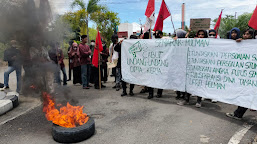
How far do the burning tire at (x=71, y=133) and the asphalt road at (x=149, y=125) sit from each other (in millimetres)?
139

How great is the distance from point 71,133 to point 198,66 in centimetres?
352

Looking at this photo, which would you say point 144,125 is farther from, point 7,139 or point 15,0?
point 15,0

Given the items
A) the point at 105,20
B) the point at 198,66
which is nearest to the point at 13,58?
the point at 198,66

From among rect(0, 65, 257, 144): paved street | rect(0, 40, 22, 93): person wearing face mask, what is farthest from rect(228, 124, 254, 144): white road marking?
rect(0, 40, 22, 93): person wearing face mask

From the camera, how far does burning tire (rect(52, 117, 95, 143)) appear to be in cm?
340

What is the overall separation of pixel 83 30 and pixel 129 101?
11.2 metres

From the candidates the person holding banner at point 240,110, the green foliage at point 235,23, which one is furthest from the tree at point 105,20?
the person holding banner at point 240,110

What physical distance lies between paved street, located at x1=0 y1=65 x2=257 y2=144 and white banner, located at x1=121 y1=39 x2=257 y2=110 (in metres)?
0.56

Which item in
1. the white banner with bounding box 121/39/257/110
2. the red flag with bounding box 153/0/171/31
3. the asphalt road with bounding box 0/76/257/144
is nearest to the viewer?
the asphalt road with bounding box 0/76/257/144

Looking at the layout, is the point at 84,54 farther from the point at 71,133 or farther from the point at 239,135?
the point at 239,135

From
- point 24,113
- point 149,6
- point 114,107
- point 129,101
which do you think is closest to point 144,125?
point 114,107

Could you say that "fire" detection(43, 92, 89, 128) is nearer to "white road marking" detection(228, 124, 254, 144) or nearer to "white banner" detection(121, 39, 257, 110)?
"white road marking" detection(228, 124, 254, 144)

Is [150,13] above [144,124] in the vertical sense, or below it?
above

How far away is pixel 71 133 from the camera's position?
3395 millimetres
